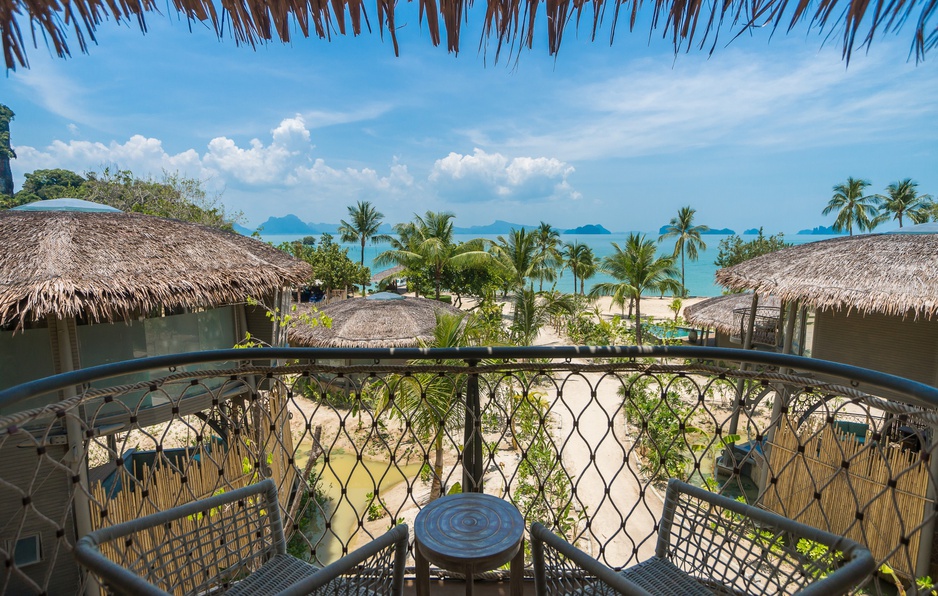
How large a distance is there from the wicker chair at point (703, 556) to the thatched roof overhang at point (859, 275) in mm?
8060

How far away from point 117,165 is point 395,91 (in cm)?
1492

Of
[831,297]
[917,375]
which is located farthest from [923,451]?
[917,375]

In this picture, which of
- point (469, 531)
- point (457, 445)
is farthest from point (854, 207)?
point (469, 531)

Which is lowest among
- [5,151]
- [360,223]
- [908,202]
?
[360,223]

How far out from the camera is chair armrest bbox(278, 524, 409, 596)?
1.30m

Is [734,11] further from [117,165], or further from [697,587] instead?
[117,165]

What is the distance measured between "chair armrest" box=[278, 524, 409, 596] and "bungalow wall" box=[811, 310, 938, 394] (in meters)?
9.69

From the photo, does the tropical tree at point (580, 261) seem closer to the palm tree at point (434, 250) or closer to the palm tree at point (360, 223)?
the palm tree at point (434, 250)

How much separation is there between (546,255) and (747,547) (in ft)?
81.2

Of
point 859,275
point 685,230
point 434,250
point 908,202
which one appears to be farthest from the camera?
point 685,230

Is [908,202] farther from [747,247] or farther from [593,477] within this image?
[593,477]

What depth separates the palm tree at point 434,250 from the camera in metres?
23.5

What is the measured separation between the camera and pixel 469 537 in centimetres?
148

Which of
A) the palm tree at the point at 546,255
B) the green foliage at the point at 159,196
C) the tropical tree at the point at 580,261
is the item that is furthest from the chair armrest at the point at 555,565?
the tropical tree at the point at 580,261
